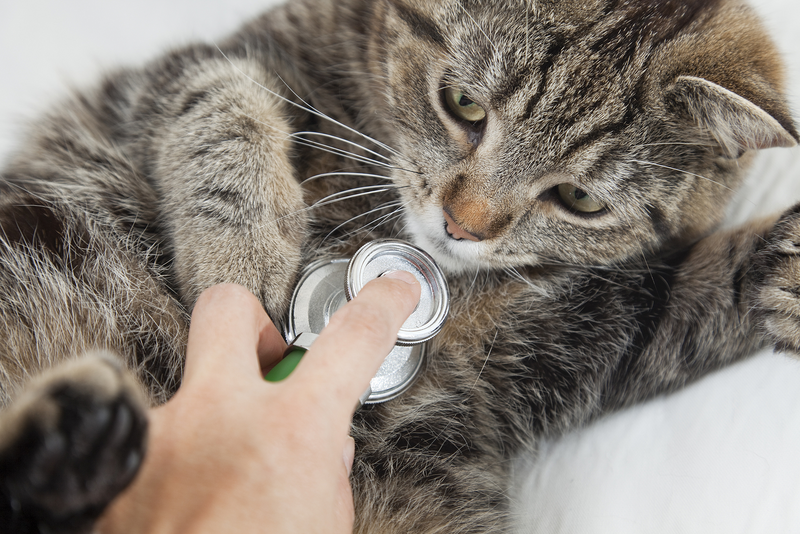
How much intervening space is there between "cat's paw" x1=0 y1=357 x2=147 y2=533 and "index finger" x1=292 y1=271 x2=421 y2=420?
181 mm

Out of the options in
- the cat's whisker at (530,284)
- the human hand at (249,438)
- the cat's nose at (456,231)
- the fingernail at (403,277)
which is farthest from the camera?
the cat's whisker at (530,284)

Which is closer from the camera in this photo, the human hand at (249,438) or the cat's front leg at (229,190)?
the human hand at (249,438)

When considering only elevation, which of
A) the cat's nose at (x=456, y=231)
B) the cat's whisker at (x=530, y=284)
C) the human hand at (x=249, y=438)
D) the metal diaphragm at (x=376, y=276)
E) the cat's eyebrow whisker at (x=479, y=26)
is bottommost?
the cat's whisker at (x=530, y=284)

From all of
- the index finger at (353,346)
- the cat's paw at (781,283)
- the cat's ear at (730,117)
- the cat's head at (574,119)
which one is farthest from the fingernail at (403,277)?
the cat's paw at (781,283)

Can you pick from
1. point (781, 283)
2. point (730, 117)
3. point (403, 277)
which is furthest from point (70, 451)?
point (781, 283)

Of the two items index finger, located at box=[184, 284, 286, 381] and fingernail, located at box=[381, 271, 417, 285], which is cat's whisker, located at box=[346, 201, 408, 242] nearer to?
fingernail, located at box=[381, 271, 417, 285]

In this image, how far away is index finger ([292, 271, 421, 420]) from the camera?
1.83 feet

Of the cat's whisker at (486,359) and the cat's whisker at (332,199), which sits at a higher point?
the cat's whisker at (332,199)

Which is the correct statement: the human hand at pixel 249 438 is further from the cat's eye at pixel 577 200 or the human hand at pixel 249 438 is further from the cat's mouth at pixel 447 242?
the cat's eye at pixel 577 200

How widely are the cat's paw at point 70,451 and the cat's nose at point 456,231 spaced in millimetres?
575

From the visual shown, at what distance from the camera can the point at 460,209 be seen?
0.89m

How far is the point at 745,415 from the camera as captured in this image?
0.99m

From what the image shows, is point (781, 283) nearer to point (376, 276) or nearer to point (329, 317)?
point (376, 276)

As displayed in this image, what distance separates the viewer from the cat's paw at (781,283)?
3.06 feet
